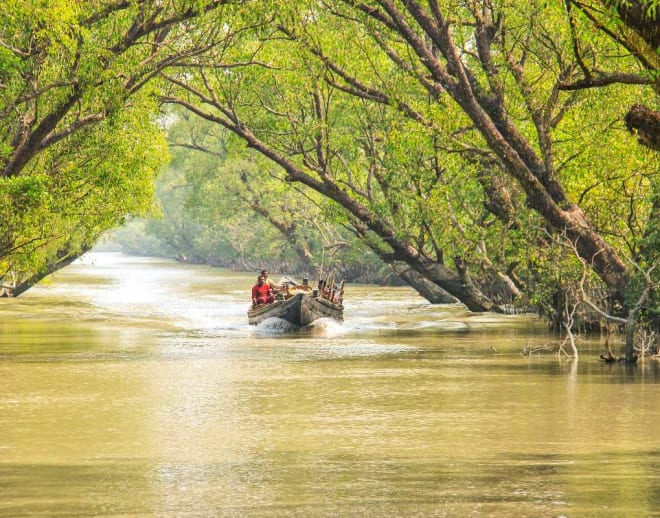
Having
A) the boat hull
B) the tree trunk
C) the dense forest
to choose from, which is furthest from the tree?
the tree trunk

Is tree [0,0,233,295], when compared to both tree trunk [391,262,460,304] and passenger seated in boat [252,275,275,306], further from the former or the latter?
tree trunk [391,262,460,304]

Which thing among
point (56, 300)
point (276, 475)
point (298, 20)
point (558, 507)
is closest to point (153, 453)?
point (276, 475)

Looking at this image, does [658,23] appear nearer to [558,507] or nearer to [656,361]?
[558,507]

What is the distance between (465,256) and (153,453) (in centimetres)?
2033

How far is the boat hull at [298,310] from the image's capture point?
31.7 m

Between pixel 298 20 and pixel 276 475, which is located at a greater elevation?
pixel 298 20

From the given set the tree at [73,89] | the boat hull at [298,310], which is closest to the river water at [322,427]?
the boat hull at [298,310]

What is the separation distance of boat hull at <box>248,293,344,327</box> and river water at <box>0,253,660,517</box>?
192 cm

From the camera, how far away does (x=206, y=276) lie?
75438 mm

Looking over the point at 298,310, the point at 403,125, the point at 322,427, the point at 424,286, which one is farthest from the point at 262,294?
the point at 322,427

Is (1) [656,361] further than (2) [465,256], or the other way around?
(2) [465,256]

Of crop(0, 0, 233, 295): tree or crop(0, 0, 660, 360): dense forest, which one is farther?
crop(0, 0, 660, 360): dense forest

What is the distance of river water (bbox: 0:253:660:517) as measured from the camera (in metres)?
10.4

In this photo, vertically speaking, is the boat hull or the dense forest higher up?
the dense forest
